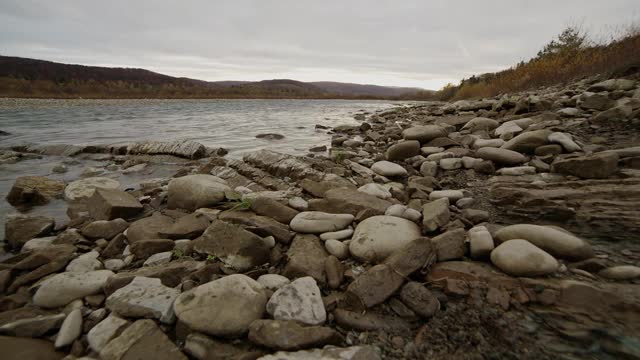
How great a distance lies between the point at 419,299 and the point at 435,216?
35.9 inches

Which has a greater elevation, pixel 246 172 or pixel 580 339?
pixel 580 339

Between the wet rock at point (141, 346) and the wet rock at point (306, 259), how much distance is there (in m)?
0.74

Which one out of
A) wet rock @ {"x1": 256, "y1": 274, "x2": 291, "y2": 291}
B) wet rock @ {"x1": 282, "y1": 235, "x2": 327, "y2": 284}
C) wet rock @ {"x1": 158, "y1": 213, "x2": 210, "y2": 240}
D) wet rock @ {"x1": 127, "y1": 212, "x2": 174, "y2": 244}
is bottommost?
wet rock @ {"x1": 127, "y1": 212, "x2": 174, "y2": 244}

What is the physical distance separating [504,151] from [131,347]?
13.5 feet

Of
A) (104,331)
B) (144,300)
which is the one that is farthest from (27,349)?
(144,300)

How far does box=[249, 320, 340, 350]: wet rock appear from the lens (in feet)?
4.34

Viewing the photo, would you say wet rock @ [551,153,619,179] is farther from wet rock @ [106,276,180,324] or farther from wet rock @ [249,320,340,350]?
wet rock @ [106,276,180,324]

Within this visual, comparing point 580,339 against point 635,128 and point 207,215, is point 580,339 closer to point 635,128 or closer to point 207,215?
point 207,215

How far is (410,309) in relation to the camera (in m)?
1.53

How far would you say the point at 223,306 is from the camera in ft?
4.92

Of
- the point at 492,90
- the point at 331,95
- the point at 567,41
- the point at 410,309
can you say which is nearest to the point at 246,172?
the point at 410,309

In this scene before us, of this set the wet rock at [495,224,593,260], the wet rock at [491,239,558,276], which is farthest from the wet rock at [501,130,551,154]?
the wet rock at [491,239,558,276]

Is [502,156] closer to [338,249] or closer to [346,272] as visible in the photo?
[338,249]

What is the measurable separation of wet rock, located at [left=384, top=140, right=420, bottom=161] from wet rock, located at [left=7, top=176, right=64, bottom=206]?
15.5 feet
